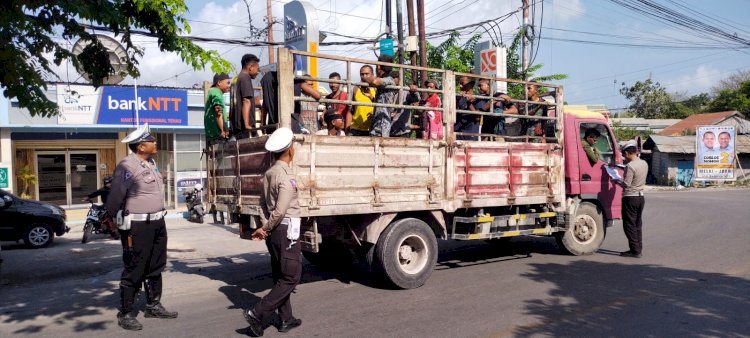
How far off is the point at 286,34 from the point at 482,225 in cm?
907

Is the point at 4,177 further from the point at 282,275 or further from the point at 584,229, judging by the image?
the point at 584,229

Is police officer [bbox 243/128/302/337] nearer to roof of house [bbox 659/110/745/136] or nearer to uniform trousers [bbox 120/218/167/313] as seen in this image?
uniform trousers [bbox 120/218/167/313]

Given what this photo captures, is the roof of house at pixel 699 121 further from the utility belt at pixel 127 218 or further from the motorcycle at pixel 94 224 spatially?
the utility belt at pixel 127 218

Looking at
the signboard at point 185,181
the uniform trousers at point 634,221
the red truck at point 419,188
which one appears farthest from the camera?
the signboard at point 185,181

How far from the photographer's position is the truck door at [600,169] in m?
8.57

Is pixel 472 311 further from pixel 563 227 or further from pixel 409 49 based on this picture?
pixel 409 49

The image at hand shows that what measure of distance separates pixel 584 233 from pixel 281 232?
5.46 m

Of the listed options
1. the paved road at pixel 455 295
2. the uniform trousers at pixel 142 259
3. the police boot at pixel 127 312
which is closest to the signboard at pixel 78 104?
the paved road at pixel 455 295

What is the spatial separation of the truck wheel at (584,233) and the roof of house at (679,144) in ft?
85.0

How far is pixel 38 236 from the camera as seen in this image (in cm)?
1157

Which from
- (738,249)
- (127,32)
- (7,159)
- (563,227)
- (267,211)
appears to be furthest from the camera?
(7,159)

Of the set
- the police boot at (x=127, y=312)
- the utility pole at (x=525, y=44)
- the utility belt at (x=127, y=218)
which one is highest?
the utility pole at (x=525, y=44)

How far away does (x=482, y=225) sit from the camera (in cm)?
736

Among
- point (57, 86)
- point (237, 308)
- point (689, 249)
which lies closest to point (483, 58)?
point (689, 249)
